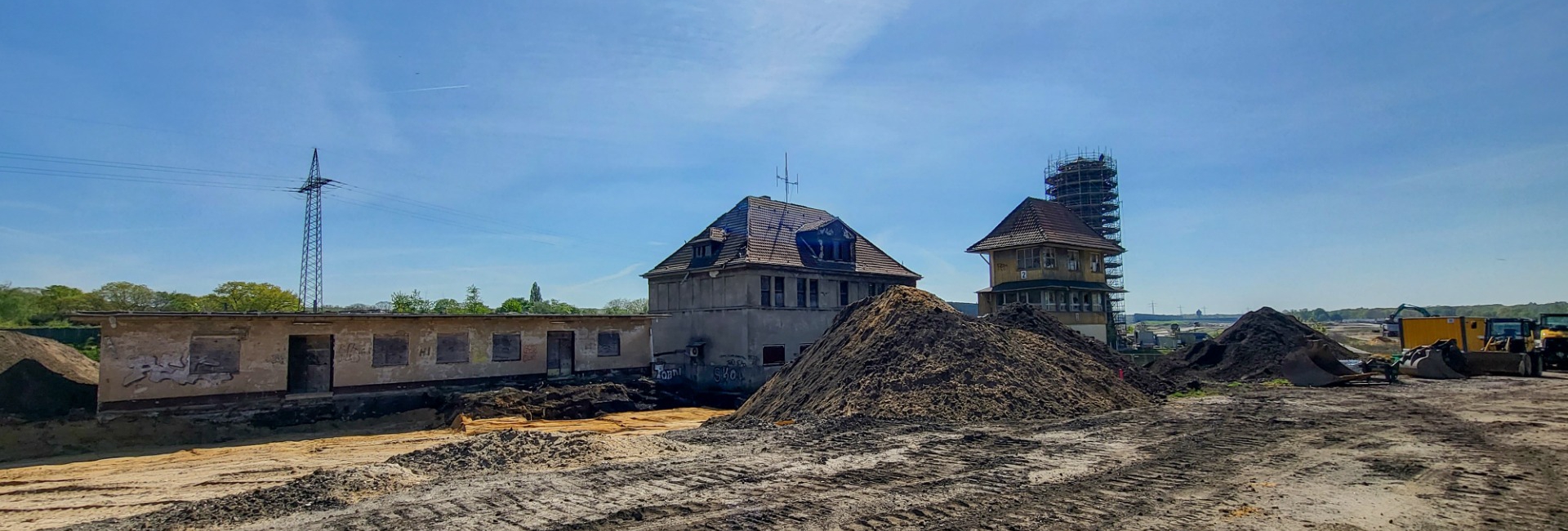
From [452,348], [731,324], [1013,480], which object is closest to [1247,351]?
[731,324]

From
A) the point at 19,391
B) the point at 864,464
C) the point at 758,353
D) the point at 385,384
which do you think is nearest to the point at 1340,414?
the point at 864,464

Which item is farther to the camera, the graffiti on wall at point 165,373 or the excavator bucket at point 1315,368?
the excavator bucket at point 1315,368

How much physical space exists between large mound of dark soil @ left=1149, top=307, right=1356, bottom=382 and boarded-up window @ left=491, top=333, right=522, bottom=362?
22856 mm

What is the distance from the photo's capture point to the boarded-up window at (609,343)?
2642 cm

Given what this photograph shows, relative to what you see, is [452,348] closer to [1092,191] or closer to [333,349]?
[333,349]

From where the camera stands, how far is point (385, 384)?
21.3 meters

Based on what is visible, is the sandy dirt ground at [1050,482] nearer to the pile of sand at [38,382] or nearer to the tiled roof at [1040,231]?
the pile of sand at [38,382]

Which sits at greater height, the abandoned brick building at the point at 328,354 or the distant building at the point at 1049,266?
the distant building at the point at 1049,266

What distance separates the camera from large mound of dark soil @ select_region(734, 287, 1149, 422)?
611 inches

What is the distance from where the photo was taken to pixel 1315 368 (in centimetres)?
2234

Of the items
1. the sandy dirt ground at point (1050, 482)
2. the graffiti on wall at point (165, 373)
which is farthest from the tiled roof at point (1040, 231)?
the graffiti on wall at point (165, 373)

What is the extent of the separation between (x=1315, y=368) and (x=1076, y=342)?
310 inches

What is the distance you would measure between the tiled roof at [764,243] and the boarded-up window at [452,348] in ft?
35.9

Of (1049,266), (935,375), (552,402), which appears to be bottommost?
(552,402)
